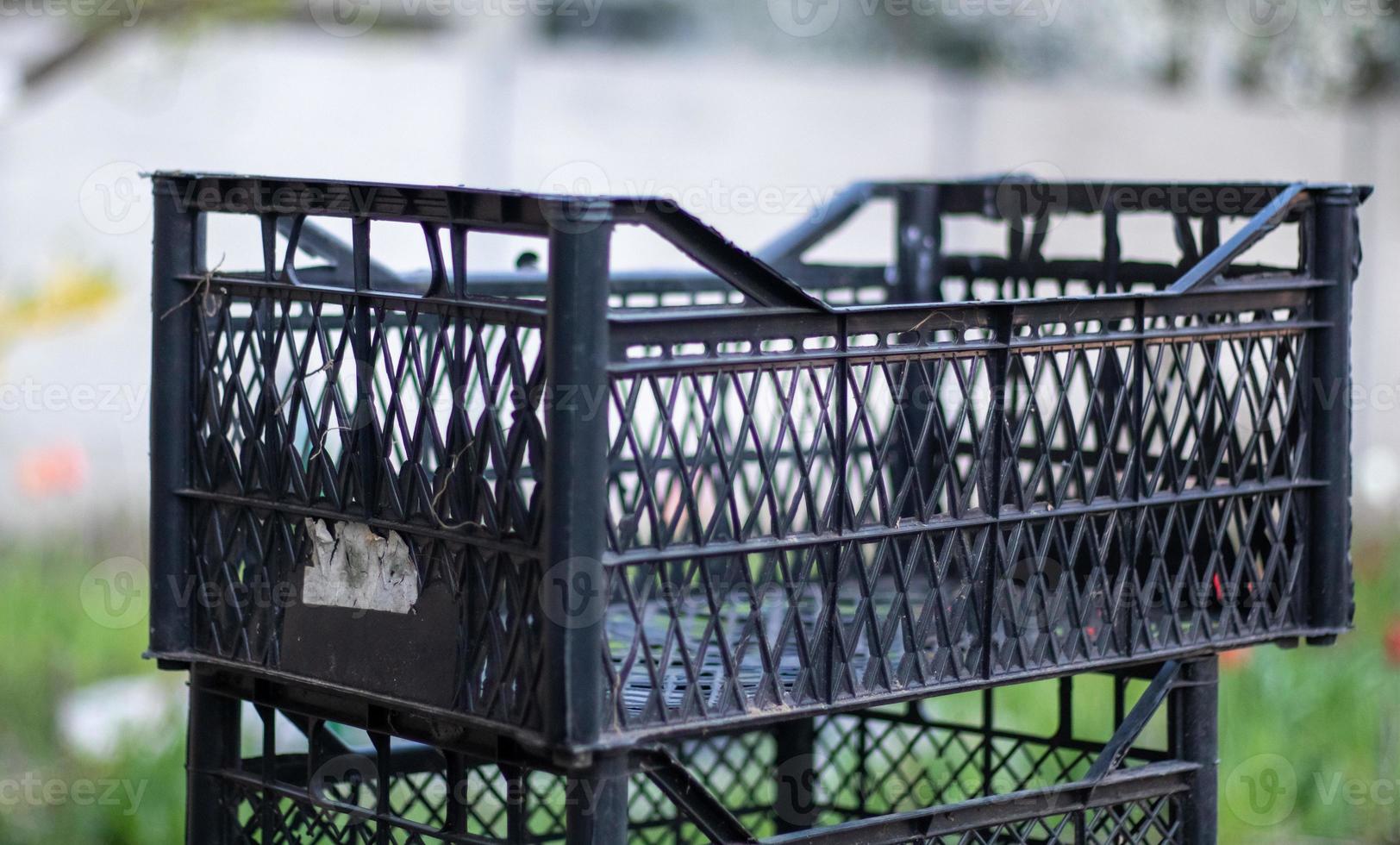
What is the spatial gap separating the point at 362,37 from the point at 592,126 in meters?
0.98

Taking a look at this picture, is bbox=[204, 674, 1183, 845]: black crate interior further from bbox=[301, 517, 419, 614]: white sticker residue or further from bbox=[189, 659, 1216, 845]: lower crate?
bbox=[301, 517, 419, 614]: white sticker residue

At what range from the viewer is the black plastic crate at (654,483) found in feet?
5.64

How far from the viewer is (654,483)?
6.29ft

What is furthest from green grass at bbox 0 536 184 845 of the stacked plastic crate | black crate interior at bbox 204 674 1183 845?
the stacked plastic crate

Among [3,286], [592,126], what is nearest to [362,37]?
[592,126]

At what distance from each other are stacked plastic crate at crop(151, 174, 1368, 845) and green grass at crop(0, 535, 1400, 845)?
1.78 m

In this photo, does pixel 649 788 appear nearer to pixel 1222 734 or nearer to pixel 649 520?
pixel 1222 734

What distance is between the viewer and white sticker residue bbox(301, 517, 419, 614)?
6.16 feet

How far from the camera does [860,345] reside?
193 cm

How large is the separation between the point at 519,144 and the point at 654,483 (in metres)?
5.09

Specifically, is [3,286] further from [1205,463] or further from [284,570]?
[1205,463]

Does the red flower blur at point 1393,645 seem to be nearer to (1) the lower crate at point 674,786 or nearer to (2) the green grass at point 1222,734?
(2) the green grass at point 1222,734

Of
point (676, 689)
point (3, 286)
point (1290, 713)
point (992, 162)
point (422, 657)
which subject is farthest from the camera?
point (992, 162)

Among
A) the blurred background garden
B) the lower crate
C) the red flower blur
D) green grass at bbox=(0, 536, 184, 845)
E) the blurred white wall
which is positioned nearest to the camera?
the lower crate
